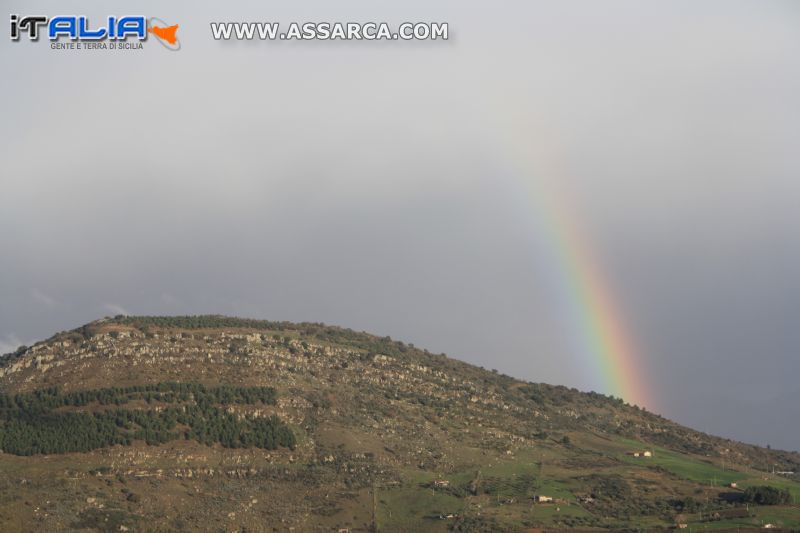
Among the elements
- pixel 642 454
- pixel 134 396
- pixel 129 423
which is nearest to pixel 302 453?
pixel 129 423

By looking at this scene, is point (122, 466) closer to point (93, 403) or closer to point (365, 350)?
point (93, 403)

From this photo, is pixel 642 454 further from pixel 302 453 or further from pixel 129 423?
pixel 129 423

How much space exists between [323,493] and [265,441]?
16595mm

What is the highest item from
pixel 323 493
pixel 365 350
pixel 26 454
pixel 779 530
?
pixel 365 350

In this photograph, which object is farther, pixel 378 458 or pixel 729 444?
pixel 729 444

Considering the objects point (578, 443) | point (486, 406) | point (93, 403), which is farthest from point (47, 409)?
point (578, 443)

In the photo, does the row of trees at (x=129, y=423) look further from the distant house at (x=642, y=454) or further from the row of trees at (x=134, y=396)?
Result: the distant house at (x=642, y=454)

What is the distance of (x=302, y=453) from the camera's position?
138 metres

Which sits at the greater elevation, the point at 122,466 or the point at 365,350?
the point at 365,350

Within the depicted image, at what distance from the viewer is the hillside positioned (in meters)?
116

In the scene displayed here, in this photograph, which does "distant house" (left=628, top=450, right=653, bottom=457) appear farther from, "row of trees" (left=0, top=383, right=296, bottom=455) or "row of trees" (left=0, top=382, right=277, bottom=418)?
"row of trees" (left=0, top=382, right=277, bottom=418)

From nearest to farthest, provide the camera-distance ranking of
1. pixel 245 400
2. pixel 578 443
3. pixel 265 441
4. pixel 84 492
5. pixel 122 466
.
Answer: pixel 84 492 < pixel 122 466 < pixel 265 441 < pixel 245 400 < pixel 578 443

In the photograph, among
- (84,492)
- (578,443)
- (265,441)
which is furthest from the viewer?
(578,443)

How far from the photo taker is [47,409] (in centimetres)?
13800
